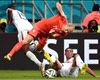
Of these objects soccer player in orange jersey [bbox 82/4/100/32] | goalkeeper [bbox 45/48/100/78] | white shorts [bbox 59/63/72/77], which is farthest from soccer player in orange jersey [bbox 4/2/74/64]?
soccer player in orange jersey [bbox 82/4/100/32]

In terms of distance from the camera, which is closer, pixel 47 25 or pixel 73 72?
pixel 47 25

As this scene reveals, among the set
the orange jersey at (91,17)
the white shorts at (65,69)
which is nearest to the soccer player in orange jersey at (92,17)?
the orange jersey at (91,17)

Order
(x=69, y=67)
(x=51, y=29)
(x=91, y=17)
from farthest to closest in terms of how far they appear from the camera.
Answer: (x=91, y=17) → (x=69, y=67) → (x=51, y=29)

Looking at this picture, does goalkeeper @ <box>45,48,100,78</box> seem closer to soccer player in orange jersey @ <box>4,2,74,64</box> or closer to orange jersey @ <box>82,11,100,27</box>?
soccer player in orange jersey @ <box>4,2,74,64</box>

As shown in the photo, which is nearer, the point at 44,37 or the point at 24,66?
the point at 44,37

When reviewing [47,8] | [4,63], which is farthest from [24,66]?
[47,8]

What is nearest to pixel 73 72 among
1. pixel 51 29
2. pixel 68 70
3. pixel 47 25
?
pixel 68 70

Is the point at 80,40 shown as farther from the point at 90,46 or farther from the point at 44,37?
the point at 44,37

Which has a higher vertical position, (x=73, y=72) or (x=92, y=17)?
(x=92, y=17)

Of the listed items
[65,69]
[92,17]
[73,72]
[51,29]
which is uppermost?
[51,29]

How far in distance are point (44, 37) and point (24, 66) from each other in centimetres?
441

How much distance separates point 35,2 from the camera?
24.9m

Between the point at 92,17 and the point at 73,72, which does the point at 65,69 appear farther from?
the point at 92,17

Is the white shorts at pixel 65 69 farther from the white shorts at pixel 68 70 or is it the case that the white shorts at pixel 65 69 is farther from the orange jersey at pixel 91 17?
the orange jersey at pixel 91 17
